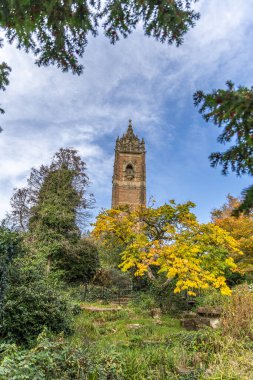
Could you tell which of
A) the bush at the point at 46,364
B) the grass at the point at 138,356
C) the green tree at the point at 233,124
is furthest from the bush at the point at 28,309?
the green tree at the point at 233,124

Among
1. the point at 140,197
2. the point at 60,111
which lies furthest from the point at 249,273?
the point at 140,197

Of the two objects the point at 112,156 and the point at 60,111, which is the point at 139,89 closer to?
the point at 60,111

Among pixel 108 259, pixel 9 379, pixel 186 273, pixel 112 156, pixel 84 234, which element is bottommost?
pixel 9 379

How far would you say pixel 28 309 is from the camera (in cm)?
680

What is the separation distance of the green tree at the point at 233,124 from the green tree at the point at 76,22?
1384 millimetres

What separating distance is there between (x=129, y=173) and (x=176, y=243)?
2787cm

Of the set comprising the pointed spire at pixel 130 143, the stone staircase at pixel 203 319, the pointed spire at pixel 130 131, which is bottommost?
the stone staircase at pixel 203 319

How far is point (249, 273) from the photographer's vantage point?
1661 cm

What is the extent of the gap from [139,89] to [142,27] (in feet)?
30.6

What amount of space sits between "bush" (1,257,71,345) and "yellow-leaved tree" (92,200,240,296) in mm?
2744

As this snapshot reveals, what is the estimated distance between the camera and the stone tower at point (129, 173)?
35.3m

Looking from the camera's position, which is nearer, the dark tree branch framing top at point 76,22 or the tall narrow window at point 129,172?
the dark tree branch framing top at point 76,22

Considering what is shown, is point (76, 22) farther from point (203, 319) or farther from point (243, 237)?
point (243, 237)

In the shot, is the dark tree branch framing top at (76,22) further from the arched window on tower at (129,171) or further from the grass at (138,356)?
the arched window on tower at (129,171)
